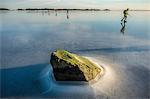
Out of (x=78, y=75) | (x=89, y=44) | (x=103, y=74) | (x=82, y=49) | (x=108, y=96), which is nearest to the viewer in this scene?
(x=108, y=96)

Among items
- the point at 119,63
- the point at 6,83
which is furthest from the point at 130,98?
the point at 6,83

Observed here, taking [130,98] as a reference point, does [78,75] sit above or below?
above

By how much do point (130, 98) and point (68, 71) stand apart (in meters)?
4.19

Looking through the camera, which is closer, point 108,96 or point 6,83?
point 108,96

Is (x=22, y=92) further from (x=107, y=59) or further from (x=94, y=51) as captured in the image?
(x=94, y=51)

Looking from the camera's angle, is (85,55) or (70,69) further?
(85,55)

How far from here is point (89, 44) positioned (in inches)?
1089

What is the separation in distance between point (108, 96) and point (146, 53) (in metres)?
10.3

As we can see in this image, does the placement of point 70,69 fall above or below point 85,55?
above

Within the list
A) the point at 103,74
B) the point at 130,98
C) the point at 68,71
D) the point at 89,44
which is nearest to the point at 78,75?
the point at 68,71

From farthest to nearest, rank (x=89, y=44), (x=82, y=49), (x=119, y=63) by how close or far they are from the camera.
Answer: (x=89, y=44) < (x=82, y=49) < (x=119, y=63)

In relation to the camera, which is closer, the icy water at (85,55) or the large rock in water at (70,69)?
the icy water at (85,55)

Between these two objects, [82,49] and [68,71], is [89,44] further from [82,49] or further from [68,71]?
[68,71]

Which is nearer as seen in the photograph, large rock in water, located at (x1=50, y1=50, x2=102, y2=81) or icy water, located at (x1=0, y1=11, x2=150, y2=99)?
icy water, located at (x1=0, y1=11, x2=150, y2=99)
